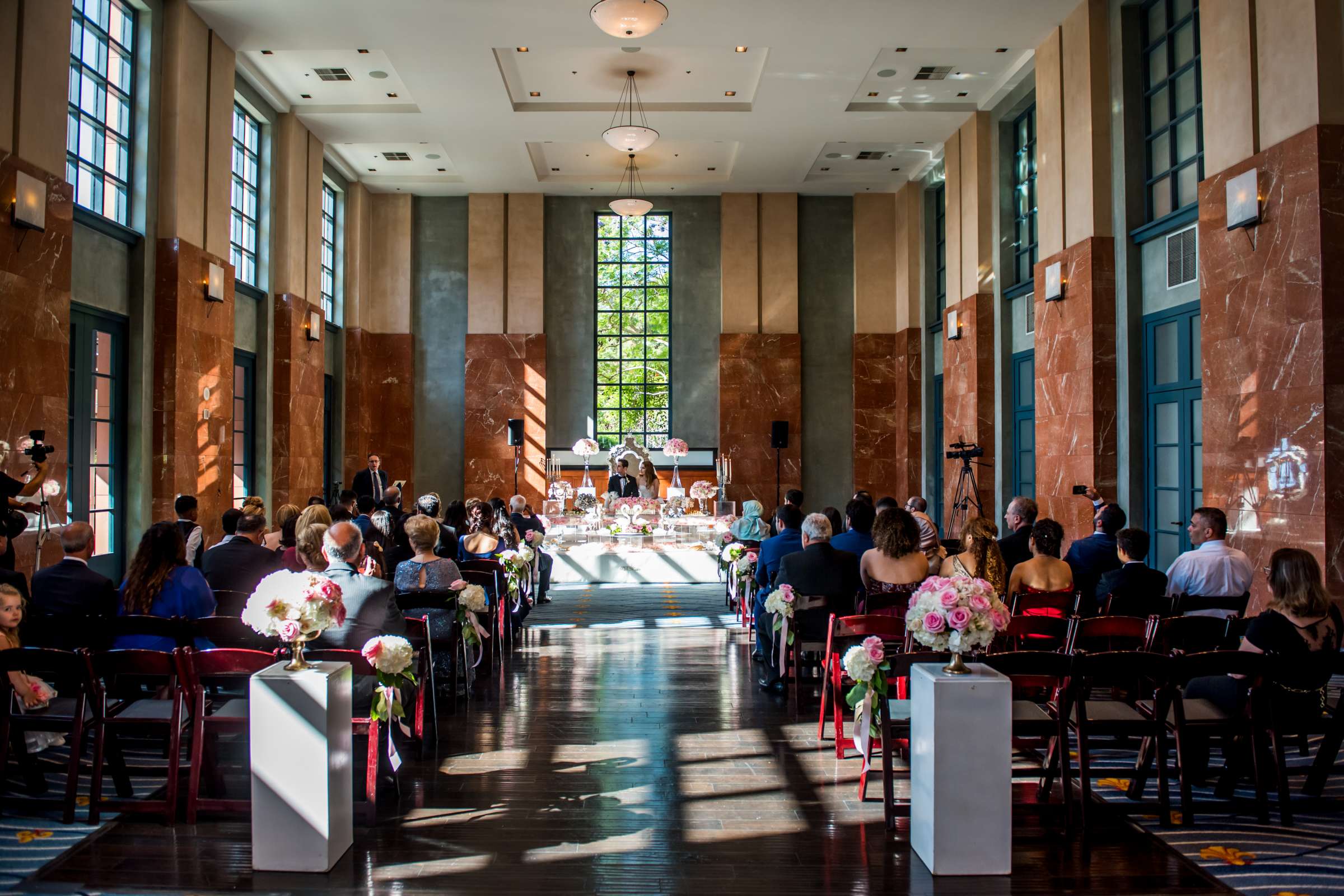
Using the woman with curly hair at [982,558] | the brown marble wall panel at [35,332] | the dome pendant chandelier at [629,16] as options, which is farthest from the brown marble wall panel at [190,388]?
the woman with curly hair at [982,558]

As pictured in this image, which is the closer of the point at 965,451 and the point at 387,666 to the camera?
the point at 387,666

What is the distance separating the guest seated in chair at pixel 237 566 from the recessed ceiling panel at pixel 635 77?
811 cm

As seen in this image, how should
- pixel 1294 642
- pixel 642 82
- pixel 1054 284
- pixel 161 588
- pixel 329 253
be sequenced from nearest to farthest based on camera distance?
pixel 1294 642 → pixel 161 588 → pixel 1054 284 → pixel 642 82 → pixel 329 253

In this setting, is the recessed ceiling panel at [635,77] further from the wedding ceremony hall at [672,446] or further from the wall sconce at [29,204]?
the wall sconce at [29,204]

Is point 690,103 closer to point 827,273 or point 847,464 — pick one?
point 827,273

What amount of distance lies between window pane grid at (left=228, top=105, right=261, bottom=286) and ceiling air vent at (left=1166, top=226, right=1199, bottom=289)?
10745mm

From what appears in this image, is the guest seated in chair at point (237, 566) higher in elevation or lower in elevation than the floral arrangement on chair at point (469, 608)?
higher

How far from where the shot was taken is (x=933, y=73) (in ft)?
41.5

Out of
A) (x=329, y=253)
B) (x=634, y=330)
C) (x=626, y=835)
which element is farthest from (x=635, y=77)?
(x=626, y=835)

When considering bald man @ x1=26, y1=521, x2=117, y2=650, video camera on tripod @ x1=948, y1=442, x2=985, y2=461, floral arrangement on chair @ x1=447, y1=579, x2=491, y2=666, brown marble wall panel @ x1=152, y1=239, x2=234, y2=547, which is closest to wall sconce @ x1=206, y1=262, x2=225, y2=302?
brown marble wall panel @ x1=152, y1=239, x2=234, y2=547

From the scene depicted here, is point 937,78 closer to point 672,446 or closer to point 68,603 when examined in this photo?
point 672,446

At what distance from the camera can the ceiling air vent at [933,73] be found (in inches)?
492

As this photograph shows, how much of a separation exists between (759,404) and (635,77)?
691 centimetres

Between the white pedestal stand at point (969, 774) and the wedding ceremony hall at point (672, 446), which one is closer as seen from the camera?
the white pedestal stand at point (969, 774)
